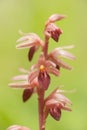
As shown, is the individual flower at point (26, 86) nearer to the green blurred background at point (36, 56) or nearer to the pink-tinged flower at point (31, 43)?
the pink-tinged flower at point (31, 43)

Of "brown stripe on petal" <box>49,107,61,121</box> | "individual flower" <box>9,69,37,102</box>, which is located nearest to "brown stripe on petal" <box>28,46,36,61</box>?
"individual flower" <box>9,69,37,102</box>

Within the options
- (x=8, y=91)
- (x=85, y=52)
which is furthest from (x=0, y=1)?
(x=8, y=91)

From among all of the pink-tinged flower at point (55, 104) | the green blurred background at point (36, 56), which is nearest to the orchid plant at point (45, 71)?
the pink-tinged flower at point (55, 104)

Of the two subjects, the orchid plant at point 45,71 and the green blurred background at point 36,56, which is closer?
the orchid plant at point 45,71

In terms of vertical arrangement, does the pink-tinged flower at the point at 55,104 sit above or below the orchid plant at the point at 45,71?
below

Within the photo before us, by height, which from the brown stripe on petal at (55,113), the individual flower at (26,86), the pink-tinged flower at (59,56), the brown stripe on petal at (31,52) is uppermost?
the brown stripe on petal at (31,52)

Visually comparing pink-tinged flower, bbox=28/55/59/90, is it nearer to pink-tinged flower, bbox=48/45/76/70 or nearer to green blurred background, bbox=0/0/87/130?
pink-tinged flower, bbox=48/45/76/70

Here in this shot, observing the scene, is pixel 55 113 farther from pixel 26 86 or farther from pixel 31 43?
pixel 31 43
